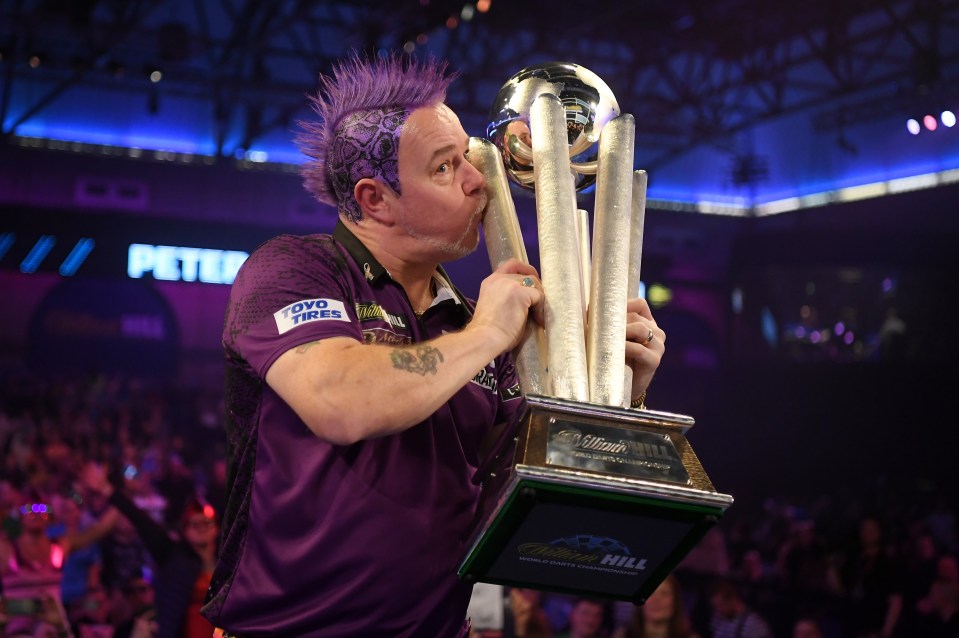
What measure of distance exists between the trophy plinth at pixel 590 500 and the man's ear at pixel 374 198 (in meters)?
0.54

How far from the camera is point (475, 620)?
15.6 ft

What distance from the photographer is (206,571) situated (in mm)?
5477

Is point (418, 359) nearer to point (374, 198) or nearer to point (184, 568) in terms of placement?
point (374, 198)

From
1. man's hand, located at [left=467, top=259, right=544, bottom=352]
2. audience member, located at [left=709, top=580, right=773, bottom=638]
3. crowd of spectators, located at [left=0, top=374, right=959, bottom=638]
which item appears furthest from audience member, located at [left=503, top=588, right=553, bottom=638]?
man's hand, located at [left=467, top=259, right=544, bottom=352]

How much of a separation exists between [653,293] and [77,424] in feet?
29.3

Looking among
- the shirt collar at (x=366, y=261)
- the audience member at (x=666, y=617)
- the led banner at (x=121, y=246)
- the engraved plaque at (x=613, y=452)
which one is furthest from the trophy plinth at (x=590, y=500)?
the led banner at (x=121, y=246)

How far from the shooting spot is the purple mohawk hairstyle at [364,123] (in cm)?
193

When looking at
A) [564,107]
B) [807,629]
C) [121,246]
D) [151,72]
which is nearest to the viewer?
[564,107]

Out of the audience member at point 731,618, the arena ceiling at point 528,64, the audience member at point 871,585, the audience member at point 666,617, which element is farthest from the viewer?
the arena ceiling at point 528,64

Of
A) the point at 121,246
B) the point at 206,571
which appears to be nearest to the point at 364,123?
the point at 206,571

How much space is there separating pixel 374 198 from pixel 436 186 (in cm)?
13

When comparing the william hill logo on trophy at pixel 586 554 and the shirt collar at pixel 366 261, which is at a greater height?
the shirt collar at pixel 366 261

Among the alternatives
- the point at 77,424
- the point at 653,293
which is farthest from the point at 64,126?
the point at 653,293

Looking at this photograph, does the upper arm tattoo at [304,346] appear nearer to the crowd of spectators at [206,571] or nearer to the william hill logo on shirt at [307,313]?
the william hill logo on shirt at [307,313]
